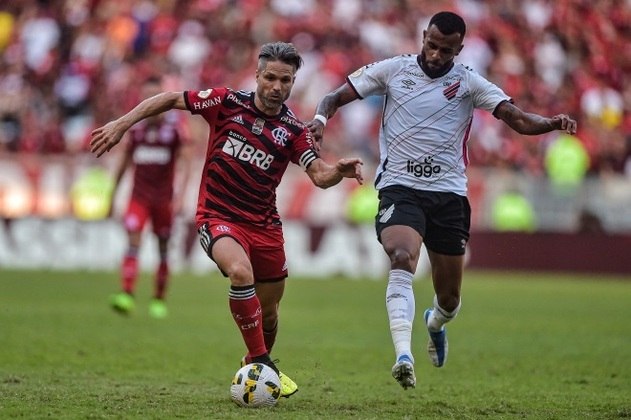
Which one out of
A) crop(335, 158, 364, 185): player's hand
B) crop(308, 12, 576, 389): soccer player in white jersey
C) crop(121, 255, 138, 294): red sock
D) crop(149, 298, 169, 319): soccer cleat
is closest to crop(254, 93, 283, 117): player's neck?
crop(308, 12, 576, 389): soccer player in white jersey

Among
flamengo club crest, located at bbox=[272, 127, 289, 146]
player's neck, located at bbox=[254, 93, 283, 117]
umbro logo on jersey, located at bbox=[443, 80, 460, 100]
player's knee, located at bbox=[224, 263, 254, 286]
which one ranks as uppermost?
umbro logo on jersey, located at bbox=[443, 80, 460, 100]

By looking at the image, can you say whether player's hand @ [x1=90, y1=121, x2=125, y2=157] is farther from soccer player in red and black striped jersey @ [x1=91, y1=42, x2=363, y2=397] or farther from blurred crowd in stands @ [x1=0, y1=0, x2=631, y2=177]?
blurred crowd in stands @ [x1=0, y1=0, x2=631, y2=177]

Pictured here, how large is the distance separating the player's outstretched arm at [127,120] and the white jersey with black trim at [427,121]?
1.59m

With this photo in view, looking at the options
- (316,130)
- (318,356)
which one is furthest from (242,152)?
(318,356)

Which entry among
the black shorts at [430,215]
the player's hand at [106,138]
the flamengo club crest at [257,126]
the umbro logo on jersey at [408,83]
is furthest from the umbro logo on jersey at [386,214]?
the player's hand at [106,138]

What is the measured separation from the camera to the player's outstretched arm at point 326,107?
8.91m

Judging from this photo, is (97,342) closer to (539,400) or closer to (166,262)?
(166,262)

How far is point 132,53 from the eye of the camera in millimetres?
26781

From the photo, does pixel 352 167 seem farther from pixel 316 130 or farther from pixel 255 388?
pixel 255 388

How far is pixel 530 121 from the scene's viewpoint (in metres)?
8.86

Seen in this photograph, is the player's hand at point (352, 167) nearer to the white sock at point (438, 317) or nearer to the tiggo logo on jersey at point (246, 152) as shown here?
the tiggo logo on jersey at point (246, 152)

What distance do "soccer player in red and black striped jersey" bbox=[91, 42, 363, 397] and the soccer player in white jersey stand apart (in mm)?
403

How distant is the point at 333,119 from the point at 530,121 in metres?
16.4

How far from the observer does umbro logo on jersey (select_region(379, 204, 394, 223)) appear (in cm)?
905
